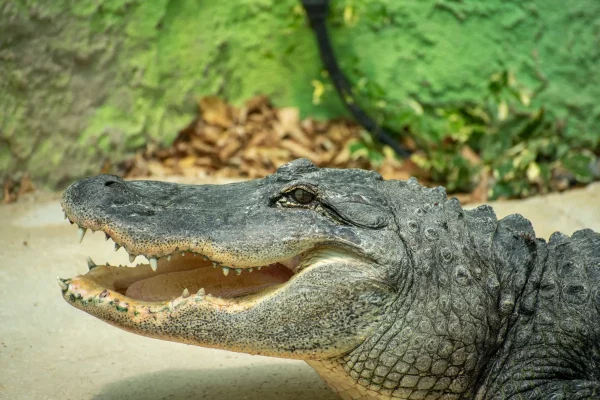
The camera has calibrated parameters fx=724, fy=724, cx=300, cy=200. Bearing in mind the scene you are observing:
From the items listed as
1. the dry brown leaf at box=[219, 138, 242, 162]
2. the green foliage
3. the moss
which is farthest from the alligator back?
the dry brown leaf at box=[219, 138, 242, 162]

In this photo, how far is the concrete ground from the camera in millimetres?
3406

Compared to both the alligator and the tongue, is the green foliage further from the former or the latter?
the tongue

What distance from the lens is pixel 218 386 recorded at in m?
3.51

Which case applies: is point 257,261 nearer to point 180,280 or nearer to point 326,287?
point 326,287

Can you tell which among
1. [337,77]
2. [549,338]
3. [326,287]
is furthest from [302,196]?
[337,77]

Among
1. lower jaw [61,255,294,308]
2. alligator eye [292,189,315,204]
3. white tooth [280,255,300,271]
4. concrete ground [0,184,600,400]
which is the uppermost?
alligator eye [292,189,315,204]

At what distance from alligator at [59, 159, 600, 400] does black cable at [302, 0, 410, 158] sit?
4264 millimetres

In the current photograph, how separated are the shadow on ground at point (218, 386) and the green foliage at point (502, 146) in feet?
11.1

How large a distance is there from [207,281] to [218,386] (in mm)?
671

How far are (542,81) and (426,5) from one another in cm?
132

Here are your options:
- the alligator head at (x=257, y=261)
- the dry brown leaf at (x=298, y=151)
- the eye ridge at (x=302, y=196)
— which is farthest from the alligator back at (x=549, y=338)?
the dry brown leaf at (x=298, y=151)

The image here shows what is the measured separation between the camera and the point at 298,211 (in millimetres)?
2932

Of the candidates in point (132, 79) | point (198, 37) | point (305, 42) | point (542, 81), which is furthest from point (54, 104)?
point (542, 81)

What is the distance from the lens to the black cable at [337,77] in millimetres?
6996
